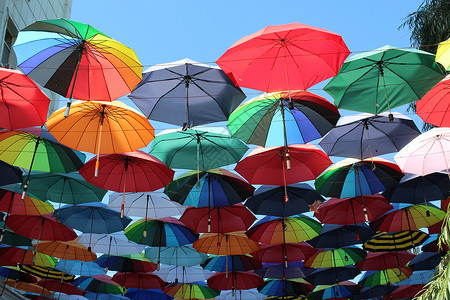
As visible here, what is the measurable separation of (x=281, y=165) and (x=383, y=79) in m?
2.81

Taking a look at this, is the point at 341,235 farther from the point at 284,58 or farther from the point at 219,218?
the point at 284,58

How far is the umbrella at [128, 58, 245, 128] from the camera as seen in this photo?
794 cm

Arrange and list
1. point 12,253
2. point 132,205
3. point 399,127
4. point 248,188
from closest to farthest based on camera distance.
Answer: point 399,127, point 248,188, point 132,205, point 12,253

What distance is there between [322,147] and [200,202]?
3.07 m

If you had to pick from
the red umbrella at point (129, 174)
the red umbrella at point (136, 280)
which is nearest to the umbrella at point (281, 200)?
the red umbrella at point (129, 174)

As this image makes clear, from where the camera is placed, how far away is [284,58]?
728 cm

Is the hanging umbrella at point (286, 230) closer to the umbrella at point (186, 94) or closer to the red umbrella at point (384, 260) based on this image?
the red umbrella at point (384, 260)

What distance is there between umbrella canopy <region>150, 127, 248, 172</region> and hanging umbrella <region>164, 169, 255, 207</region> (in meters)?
0.48

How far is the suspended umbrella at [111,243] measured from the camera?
12.8 metres

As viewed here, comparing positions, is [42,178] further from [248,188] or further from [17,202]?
[248,188]

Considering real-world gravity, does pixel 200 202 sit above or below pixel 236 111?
below

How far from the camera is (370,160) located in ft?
31.1

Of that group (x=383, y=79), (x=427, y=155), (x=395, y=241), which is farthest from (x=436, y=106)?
(x=395, y=241)

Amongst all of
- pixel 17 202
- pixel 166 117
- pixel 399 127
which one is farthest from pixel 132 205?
pixel 399 127
